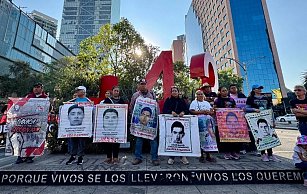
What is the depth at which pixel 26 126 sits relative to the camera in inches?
171

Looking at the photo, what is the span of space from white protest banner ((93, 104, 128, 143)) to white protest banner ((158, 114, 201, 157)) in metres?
0.92

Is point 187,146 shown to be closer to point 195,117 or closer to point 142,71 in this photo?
point 195,117

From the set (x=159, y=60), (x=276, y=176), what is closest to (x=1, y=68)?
(x=159, y=60)

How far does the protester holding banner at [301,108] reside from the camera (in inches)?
142

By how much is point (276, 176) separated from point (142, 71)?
49.9 ft

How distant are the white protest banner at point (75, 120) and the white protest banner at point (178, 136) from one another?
5.78 feet

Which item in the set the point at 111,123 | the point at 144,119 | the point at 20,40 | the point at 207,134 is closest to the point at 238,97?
the point at 207,134

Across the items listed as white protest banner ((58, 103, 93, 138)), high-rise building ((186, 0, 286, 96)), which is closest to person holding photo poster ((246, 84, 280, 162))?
white protest banner ((58, 103, 93, 138))

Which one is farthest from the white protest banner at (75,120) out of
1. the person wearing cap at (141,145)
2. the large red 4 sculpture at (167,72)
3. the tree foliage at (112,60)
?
the tree foliage at (112,60)

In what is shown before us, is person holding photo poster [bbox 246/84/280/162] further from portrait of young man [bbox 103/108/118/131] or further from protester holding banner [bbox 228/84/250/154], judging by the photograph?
portrait of young man [bbox 103/108/118/131]

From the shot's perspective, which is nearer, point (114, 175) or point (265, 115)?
point (114, 175)

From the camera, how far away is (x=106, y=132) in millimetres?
4371

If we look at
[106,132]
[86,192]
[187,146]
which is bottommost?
[86,192]

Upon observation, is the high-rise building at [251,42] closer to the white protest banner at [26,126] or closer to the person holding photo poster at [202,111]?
the person holding photo poster at [202,111]
